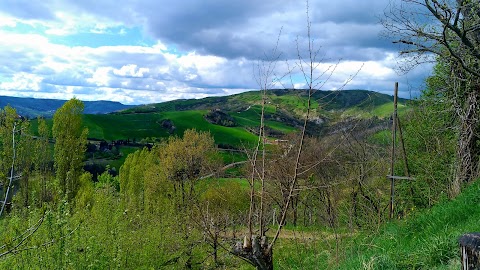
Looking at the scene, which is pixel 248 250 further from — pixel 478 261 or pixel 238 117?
pixel 238 117

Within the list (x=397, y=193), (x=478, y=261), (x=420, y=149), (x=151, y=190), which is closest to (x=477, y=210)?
(x=478, y=261)

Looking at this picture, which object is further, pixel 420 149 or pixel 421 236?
pixel 420 149

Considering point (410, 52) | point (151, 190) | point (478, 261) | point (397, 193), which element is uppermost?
point (410, 52)

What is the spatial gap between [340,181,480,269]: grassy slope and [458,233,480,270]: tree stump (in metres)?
2.43

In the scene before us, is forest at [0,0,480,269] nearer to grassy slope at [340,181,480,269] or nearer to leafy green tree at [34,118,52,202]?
grassy slope at [340,181,480,269]

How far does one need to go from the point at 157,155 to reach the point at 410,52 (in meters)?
28.1

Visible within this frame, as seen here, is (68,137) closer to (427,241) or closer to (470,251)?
(427,241)

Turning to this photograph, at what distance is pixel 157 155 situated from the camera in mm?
35969

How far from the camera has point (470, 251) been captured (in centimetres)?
273

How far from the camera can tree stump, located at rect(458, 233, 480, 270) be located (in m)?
2.70

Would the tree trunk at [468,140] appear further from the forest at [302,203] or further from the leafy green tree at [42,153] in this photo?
the leafy green tree at [42,153]

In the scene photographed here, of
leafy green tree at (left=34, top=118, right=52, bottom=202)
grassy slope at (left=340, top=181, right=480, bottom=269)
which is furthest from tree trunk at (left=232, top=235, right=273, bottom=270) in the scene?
leafy green tree at (left=34, top=118, right=52, bottom=202)

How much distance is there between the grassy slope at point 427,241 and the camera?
18.5 ft

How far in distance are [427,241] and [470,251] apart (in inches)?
157
